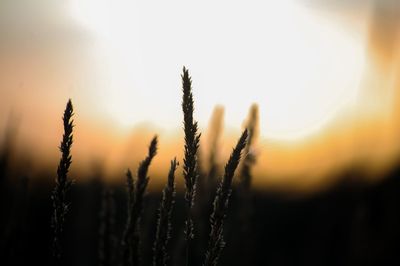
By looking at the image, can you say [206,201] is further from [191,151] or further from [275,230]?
[275,230]

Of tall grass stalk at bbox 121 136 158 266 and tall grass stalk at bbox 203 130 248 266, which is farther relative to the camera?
tall grass stalk at bbox 121 136 158 266

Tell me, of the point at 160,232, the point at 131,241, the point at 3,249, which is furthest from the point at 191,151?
the point at 3,249

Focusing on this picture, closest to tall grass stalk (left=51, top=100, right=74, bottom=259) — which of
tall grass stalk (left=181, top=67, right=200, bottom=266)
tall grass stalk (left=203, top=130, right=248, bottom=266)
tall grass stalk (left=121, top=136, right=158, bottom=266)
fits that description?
tall grass stalk (left=121, top=136, right=158, bottom=266)

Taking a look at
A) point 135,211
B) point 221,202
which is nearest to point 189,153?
point 221,202

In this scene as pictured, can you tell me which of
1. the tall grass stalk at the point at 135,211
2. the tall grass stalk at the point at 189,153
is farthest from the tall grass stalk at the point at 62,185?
the tall grass stalk at the point at 189,153

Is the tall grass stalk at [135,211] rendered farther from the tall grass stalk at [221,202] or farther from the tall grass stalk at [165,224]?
the tall grass stalk at [221,202]

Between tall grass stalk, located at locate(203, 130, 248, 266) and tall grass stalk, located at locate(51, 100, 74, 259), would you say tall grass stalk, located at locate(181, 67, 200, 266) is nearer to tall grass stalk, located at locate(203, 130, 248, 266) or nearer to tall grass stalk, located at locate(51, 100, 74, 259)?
tall grass stalk, located at locate(203, 130, 248, 266)
